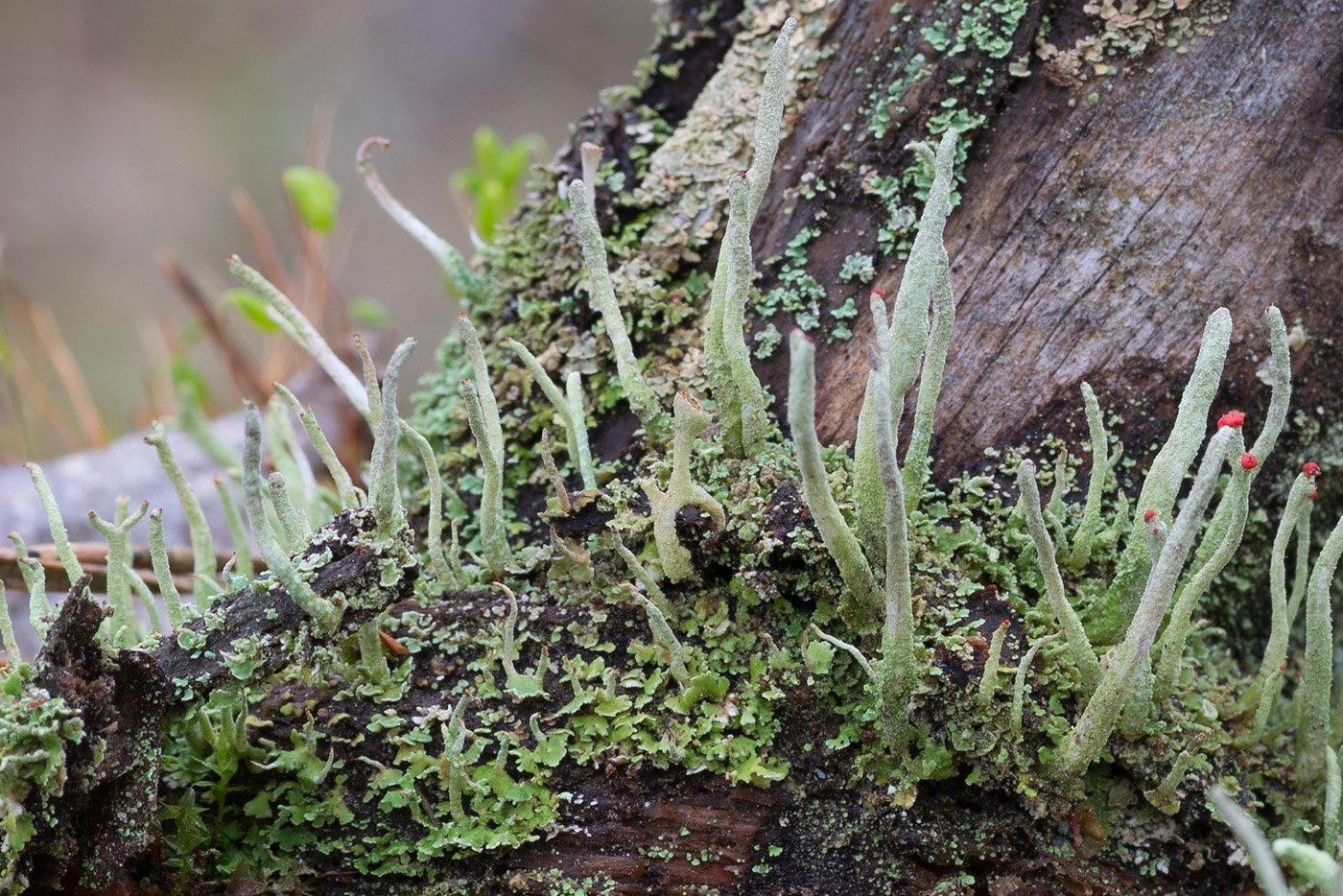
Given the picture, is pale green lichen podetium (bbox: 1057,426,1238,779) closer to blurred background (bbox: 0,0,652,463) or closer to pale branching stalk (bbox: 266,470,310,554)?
pale branching stalk (bbox: 266,470,310,554)

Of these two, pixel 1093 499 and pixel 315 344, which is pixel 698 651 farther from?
pixel 315 344

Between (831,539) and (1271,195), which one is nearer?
(831,539)

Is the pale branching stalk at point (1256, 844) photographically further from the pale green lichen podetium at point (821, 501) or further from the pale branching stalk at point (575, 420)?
the pale branching stalk at point (575, 420)

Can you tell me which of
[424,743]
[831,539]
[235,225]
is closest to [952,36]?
[831,539]

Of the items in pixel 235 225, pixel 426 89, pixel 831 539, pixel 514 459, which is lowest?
pixel 831 539

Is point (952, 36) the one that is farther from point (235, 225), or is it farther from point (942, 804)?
point (235, 225)

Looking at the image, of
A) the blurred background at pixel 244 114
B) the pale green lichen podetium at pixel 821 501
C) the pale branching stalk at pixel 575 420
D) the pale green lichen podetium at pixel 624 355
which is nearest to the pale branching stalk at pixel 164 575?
the pale branching stalk at pixel 575 420

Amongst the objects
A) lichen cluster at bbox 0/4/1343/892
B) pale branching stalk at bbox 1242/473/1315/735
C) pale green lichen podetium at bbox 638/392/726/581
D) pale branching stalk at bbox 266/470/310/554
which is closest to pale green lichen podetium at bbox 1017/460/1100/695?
lichen cluster at bbox 0/4/1343/892
